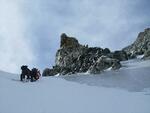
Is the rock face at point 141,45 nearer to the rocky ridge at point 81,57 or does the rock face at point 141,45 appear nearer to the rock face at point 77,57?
the rocky ridge at point 81,57

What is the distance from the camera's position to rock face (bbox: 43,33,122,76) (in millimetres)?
78025

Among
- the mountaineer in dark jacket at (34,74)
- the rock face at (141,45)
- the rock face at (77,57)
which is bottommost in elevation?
the mountaineer in dark jacket at (34,74)

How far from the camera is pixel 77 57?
3871 inches

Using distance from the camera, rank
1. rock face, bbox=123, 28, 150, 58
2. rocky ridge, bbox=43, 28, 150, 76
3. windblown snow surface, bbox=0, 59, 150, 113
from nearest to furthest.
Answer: windblown snow surface, bbox=0, 59, 150, 113, rocky ridge, bbox=43, 28, 150, 76, rock face, bbox=123, 28, 150, 58

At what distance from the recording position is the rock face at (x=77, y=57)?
3072 inches

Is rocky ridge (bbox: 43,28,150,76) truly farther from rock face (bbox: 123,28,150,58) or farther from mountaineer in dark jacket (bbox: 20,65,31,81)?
mountaineer in dark jacket (bbox: 20,65,31,81)

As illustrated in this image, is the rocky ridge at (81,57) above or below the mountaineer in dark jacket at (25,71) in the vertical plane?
above

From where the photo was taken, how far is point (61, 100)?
1877 cm

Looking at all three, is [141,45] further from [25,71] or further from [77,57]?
[25,71]

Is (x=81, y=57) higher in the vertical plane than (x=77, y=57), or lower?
lower

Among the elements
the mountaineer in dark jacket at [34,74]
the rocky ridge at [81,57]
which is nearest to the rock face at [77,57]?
the rocky ridge at [81,57]

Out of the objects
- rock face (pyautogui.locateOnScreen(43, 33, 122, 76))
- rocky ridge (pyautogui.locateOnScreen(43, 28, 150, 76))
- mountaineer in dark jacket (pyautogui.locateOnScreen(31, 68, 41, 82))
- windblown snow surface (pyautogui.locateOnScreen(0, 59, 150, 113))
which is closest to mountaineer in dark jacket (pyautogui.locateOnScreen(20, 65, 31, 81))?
mountaineer in dark jacket (pyautogui.locateOnScreen(31, 68, 41, 82))

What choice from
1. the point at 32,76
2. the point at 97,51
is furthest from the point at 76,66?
the point at 32,76

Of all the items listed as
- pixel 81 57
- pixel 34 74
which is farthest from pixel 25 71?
pixel 81 57
